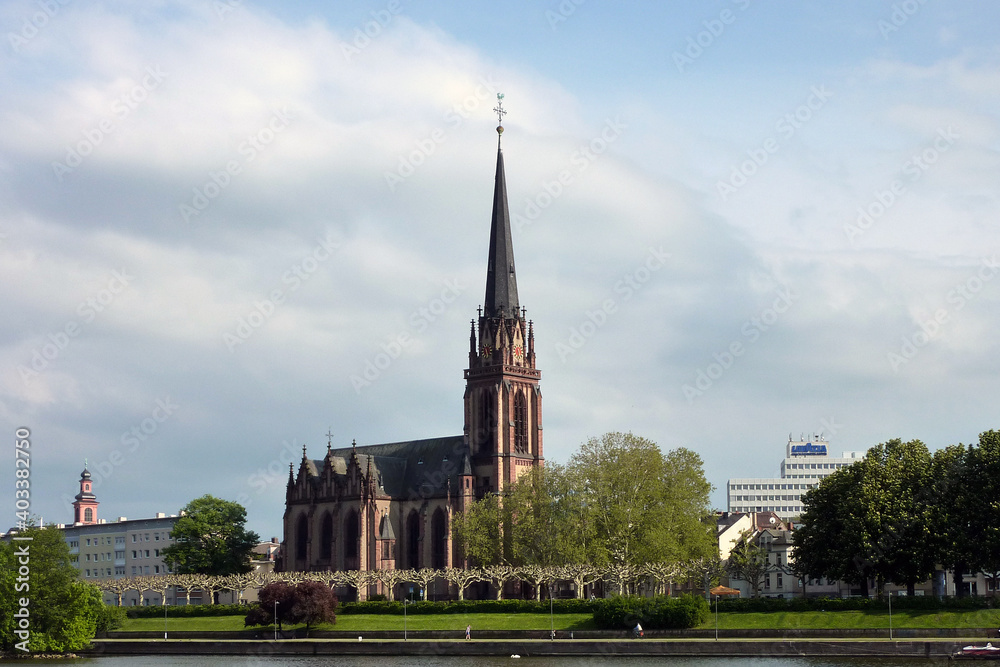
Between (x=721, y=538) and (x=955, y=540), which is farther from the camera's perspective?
(x=721, y=538)

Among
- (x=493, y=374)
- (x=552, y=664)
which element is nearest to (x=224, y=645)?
(x=552, y=664)

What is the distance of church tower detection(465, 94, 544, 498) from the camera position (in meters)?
153

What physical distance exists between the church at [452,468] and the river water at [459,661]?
A: 48.8 metres

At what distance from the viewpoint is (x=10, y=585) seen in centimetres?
9831

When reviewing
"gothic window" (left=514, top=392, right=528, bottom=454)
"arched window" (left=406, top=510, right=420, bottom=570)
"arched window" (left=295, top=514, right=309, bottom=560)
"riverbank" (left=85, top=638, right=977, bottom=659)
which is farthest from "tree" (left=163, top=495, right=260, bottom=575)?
"riverbank" (left=85, top=638, right=977, bottom=659)

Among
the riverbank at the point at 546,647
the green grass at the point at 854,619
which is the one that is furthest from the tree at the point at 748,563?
the riverbank at the point at 546,647

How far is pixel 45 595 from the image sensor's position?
332 feet

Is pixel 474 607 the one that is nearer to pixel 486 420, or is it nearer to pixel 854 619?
pixel 854 619

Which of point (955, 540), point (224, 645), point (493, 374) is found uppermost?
point (493, 374)

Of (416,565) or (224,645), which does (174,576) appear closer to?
(416,565)

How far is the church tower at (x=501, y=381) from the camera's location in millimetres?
152625

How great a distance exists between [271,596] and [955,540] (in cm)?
5613

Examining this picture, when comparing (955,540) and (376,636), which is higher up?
(955,540)

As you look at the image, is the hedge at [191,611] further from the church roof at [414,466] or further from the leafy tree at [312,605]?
the church roof at [414,466]
